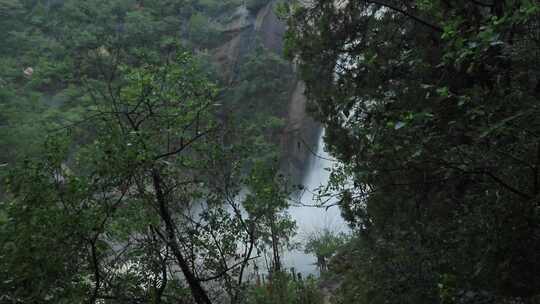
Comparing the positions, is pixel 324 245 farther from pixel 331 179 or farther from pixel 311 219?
pixel 331 179

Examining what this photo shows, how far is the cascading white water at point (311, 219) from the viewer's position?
11977mm

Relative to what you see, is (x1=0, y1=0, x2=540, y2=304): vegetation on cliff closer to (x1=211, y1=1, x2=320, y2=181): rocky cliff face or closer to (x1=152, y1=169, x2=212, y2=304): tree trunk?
(x1=152, y1=169, x2=212, y2=304): tree trunk

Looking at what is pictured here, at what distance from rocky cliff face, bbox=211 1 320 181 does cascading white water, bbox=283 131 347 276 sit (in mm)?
844

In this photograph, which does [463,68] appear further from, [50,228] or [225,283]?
[50,228]

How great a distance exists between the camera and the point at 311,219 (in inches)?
628

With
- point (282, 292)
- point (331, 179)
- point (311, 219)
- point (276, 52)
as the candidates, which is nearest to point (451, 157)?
point (331, 179)

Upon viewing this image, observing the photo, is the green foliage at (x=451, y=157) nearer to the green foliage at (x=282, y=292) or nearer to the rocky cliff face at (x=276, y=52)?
the green foliage at (x=282, y=292)

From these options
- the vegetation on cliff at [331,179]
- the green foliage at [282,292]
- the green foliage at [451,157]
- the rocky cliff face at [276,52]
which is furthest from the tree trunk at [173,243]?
the rocky cliff face at [276,52]

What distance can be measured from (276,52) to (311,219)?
917 centimetres

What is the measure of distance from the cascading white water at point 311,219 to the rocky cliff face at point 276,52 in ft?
2.77

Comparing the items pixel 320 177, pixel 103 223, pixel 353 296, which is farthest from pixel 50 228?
pixel 320 177

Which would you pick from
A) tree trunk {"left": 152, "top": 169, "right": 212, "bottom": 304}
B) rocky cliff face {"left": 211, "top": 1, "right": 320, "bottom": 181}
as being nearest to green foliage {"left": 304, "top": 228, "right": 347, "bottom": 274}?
tree trunk {"left": 152, "top": 169, "right": 212, "bottom": 304}

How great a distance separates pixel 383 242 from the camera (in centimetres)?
427

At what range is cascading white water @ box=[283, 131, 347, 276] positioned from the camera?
1198 centimetres
